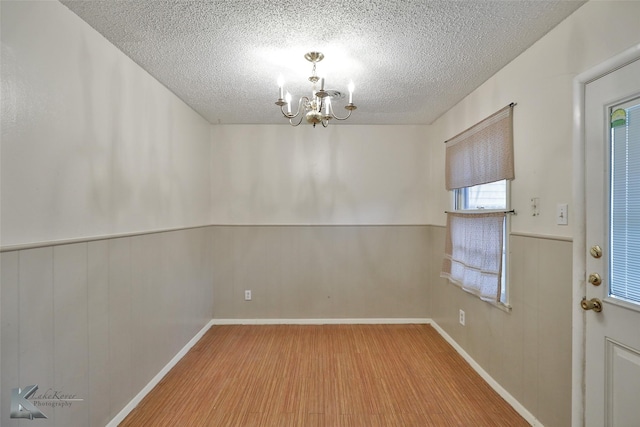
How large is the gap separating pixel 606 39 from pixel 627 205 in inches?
32.1

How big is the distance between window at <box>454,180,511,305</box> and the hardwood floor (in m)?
0.83

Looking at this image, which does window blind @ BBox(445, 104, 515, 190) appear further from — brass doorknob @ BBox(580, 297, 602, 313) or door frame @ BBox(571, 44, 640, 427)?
brass doorknob @ BBox(580, 297, 602, 313)

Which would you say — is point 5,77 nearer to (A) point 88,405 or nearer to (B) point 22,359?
(B) point 22,359

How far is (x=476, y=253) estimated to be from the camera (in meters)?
2.47

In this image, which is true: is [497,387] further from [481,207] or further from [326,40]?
[326,40]

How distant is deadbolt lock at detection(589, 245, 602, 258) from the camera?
4.70 ft

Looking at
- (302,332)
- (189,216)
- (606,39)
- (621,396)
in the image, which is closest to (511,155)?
(606,39)

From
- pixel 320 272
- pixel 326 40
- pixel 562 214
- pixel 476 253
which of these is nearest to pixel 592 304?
pixel 562 214

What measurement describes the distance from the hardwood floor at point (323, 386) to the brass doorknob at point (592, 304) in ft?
3.23

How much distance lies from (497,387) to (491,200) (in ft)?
4.84

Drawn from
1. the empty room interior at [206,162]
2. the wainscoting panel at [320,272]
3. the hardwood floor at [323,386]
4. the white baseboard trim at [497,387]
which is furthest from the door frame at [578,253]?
the wainscoting panel at [320,272]

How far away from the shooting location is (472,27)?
1726 mm

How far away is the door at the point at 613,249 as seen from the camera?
128cm

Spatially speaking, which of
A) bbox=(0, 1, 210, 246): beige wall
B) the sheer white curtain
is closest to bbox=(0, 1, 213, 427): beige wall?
bbox=(0, 1, 210, 246): beige wall
